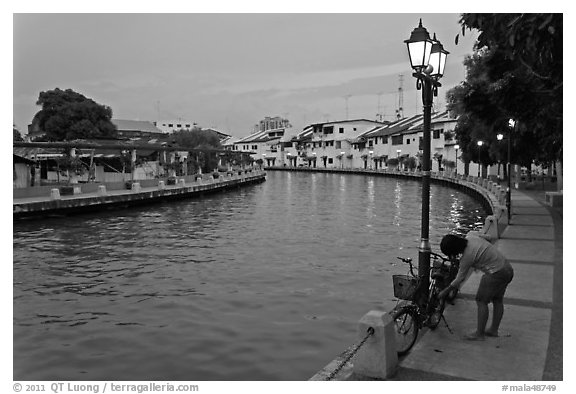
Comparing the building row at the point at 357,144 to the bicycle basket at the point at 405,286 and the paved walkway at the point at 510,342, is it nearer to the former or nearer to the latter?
the paved walkway at the point at 510,342

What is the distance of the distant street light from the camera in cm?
741

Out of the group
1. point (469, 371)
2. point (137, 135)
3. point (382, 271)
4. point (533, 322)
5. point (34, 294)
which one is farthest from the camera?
point (137, 135)

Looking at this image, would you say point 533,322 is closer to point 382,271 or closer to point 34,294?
point 382,271

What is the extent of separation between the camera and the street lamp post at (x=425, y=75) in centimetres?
741

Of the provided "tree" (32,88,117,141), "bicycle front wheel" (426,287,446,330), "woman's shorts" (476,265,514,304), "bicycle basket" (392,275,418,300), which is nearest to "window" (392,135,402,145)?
"tree" (32,88,117,141)

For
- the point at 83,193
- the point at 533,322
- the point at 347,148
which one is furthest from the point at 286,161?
the point at 533,322

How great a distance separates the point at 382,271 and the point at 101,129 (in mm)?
46790

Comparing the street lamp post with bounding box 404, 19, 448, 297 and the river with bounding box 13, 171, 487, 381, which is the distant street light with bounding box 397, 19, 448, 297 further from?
the river with bounding box 13, 171, 487, 381

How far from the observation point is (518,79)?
1584 centimetres

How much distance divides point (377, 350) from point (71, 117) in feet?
175

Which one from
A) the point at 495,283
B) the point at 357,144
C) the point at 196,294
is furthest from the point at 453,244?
the point at 357,144

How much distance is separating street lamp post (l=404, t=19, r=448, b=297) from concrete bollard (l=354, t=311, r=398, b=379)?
1566 mm

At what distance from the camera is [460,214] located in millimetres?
28562

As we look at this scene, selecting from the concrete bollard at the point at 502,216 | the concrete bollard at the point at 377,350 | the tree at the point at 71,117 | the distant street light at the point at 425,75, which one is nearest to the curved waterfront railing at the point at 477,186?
the concrete bollard at the point at 502,216
